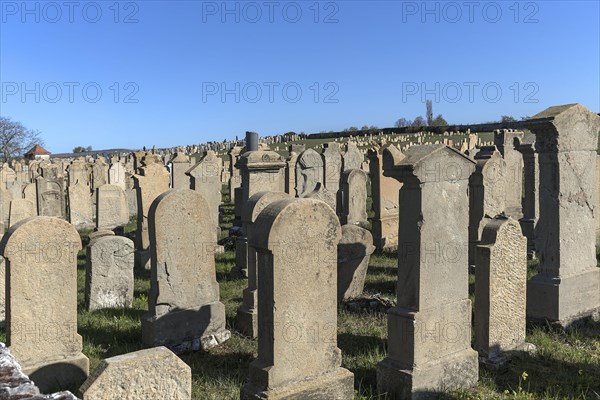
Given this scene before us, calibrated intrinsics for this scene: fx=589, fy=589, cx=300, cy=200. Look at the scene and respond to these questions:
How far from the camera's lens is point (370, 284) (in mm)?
9516

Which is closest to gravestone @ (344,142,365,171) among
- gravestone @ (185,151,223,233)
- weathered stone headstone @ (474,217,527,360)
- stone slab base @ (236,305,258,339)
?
gravestone @ (185,151,223,233)

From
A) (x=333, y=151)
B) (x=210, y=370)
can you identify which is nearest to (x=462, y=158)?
(x=210, y=370)

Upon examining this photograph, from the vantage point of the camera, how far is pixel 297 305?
4695 mm

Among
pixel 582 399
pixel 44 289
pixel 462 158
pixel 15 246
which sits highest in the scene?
pixel 462 158

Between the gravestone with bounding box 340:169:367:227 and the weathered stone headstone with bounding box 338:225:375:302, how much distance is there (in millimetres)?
5712

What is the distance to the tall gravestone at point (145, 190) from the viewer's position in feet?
41.4

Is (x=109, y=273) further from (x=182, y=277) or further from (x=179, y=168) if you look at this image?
(x=179, y=168)

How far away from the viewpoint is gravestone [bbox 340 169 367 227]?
14.4 meters

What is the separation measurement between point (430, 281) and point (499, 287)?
1.11 meters

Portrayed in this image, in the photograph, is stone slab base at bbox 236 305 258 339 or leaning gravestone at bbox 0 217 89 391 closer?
leaning gravestone at bbox 0 217 89 391

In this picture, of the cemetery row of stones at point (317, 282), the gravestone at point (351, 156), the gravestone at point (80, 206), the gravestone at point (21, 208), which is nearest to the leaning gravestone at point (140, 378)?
the cemetery row of stones at point (317, 282)

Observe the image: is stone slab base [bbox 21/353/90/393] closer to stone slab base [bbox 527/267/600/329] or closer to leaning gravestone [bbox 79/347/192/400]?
leaning gravestone [bbox 79/347/192/400]

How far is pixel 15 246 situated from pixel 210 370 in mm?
2247

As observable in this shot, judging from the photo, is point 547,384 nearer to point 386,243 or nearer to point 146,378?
point 146,378
